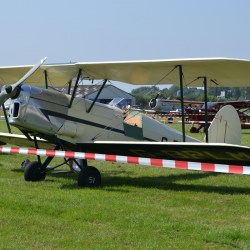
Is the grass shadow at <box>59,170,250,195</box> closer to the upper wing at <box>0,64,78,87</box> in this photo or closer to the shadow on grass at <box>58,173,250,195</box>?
the shadow on grass at <box>58,173,250,195</box>

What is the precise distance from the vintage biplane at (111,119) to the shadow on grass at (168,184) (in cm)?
46

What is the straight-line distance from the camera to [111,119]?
9672mm

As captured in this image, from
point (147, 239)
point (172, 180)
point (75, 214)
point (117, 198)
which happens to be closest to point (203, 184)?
point (172, 180)

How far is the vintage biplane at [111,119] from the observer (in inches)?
328

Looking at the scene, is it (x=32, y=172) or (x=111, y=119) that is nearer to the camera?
(x=32, y=172)

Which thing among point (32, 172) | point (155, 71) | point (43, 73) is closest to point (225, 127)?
point (155, 71)

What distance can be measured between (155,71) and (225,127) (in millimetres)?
1959

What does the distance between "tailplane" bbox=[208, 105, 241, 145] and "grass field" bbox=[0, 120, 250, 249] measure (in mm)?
881

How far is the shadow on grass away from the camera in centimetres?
830

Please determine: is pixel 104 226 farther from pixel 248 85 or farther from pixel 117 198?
pixel 248 85

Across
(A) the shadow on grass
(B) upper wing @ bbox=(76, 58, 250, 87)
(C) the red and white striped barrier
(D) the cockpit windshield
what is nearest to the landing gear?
(A) the shadow on grass

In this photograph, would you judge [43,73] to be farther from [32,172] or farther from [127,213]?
[127,213]

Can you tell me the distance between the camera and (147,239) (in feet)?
15.4

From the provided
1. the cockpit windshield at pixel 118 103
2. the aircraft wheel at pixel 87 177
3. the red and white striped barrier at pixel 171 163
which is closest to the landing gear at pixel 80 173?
the aircraft wheel at pixel 87 177
